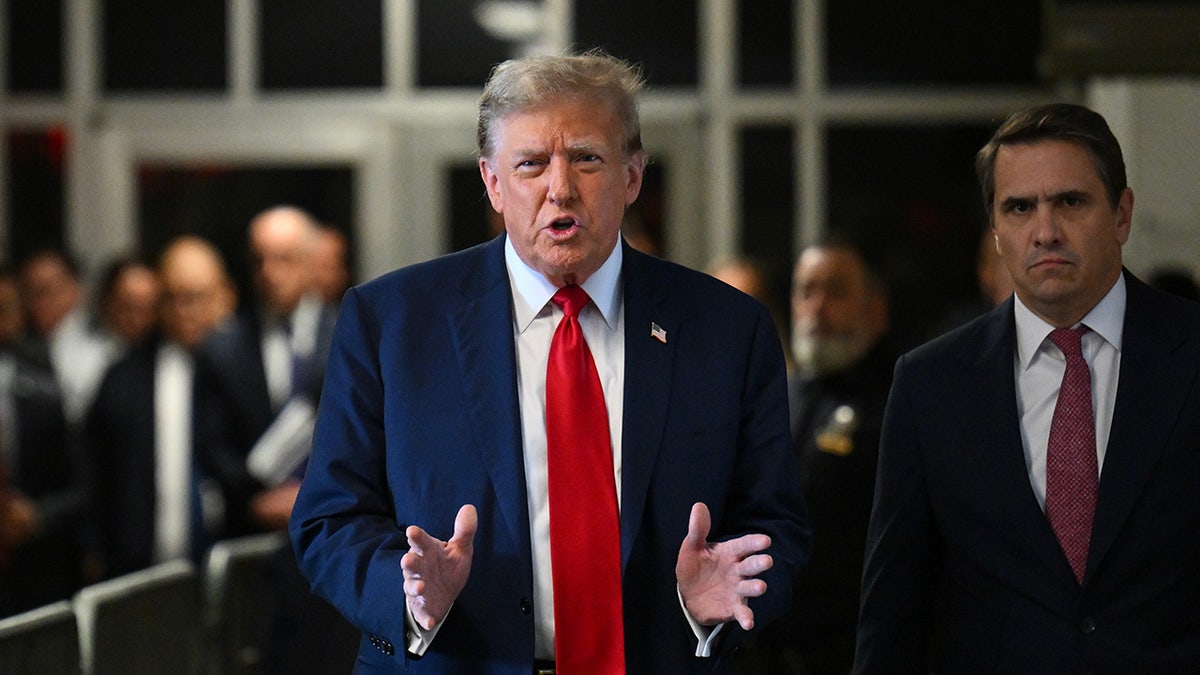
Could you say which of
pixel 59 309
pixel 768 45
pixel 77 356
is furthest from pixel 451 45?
pixel 59 309

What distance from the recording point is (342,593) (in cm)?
301

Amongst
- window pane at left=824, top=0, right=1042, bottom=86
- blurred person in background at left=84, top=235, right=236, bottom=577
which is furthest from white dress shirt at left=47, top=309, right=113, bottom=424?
window pane at left=824, top=0, right=1042, bottom=86

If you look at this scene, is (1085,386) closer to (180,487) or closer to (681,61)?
(180,487)

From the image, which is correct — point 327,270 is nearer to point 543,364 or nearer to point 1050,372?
point 543,364

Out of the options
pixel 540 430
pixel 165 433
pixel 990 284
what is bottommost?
pixel 165 433

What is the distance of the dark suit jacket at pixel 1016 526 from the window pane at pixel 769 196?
7.27 metres

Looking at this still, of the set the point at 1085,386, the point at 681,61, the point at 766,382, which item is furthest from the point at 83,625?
the point at 681,61

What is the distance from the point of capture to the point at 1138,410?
318 centimetres

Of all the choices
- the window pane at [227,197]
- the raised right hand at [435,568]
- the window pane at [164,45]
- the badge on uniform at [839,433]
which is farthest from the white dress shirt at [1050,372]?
the window pane at [164,45]

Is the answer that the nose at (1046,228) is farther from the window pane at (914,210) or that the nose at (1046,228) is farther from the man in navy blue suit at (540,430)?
the window pane at (914,210)

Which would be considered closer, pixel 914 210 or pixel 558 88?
pixel 558 88

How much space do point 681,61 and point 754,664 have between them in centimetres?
566

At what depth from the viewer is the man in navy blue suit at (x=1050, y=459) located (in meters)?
3.12

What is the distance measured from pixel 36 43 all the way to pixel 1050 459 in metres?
8.87
